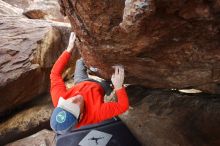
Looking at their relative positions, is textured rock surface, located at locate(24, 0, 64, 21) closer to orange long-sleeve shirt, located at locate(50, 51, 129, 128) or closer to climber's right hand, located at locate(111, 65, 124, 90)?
orange long-sleeve shirt, located at locate(50, 51, 129, 128)

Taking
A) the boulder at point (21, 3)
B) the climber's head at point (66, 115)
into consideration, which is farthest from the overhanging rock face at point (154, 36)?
the boulder at point (21, 3)

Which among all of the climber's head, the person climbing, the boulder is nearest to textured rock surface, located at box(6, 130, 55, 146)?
the person climbing

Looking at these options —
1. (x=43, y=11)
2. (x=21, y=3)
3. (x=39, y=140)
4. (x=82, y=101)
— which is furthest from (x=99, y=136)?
(x=21, y=3)

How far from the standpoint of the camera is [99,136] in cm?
506

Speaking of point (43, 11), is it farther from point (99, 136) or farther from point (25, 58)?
point (99, 136)

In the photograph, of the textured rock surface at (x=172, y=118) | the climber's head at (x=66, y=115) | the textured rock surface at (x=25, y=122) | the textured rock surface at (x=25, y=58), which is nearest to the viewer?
the climber's head at (x=66, y=115)

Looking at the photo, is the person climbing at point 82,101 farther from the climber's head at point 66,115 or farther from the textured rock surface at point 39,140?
the textured rock surface at point 39,140

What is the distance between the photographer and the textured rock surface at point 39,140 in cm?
642

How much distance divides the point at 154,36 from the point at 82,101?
5.61 ft

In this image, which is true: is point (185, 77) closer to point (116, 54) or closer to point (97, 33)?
point (116, 54)

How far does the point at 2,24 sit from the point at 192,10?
5.39 m

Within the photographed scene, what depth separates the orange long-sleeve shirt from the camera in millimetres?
4332

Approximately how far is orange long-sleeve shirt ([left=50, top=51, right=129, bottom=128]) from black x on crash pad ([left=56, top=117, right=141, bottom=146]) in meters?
0.41

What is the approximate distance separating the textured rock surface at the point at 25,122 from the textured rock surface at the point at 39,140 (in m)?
0.24
